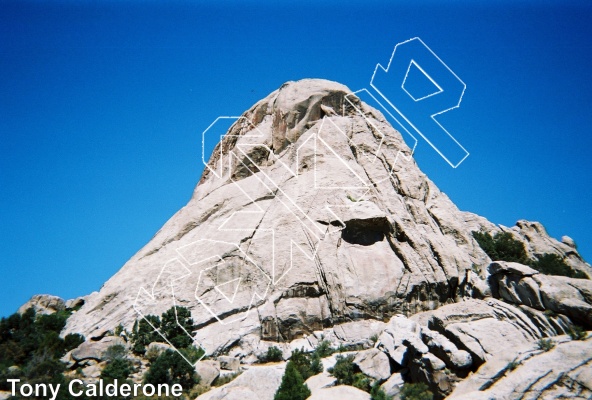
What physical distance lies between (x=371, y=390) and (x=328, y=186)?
63.1 feet

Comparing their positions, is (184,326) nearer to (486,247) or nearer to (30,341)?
(30,341)

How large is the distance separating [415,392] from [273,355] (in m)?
10.6

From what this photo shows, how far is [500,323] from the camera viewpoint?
2398 cm

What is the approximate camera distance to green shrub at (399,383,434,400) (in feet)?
64.2

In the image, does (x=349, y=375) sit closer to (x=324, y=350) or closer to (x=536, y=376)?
(x=324, y=350)

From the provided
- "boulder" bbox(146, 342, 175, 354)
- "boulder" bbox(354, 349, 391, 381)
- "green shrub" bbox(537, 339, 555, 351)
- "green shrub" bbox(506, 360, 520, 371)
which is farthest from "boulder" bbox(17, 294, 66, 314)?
"green shrub" bbox(537, 339, 555, 351)

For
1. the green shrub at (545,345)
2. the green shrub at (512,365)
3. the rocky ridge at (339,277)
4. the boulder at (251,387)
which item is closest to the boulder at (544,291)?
the rocky ridge at (339,277)

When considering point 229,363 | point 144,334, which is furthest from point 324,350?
point 144,334

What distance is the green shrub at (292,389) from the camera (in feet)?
69.2

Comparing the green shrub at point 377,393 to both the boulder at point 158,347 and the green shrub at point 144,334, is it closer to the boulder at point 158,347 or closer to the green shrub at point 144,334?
the boulder at point 158,347

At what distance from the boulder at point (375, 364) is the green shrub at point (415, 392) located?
2.25 metres

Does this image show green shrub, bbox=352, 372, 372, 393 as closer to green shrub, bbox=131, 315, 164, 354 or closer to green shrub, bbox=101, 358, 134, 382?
green shrub, bbox=101, 358, 134, 382

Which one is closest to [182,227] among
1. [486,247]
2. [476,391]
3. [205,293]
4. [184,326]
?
[205,293]

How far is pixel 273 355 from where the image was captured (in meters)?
28.6
